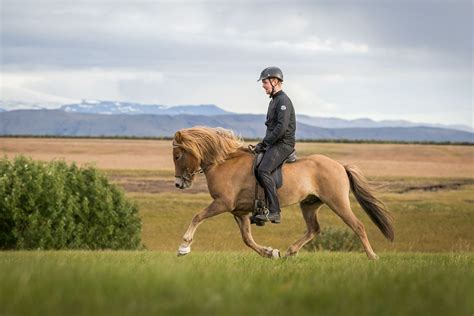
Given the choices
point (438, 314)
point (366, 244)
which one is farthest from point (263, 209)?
point (438, 314)

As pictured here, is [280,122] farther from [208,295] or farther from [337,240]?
[337,240]

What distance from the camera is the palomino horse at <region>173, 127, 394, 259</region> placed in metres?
13.1

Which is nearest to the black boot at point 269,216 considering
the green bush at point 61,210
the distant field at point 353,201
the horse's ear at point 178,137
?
the horse's ear at point 178,137

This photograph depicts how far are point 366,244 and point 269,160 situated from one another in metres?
2.39

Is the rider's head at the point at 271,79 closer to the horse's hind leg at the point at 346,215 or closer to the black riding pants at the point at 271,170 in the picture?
the black riding pants at the point at 271,170

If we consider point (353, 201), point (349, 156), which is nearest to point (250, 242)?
point (353, 201)

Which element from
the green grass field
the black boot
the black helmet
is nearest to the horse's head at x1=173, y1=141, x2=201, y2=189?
the black boot

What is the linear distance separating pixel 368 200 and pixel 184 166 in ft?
12.1

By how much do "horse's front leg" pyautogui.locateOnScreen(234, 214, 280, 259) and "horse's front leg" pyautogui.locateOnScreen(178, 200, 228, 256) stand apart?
74cm

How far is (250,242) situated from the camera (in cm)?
1339

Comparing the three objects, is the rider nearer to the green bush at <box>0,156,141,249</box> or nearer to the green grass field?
the green grass field

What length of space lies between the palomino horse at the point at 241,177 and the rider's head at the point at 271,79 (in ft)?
3.72

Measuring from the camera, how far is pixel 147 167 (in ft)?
379

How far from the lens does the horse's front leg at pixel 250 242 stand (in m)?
13.3
